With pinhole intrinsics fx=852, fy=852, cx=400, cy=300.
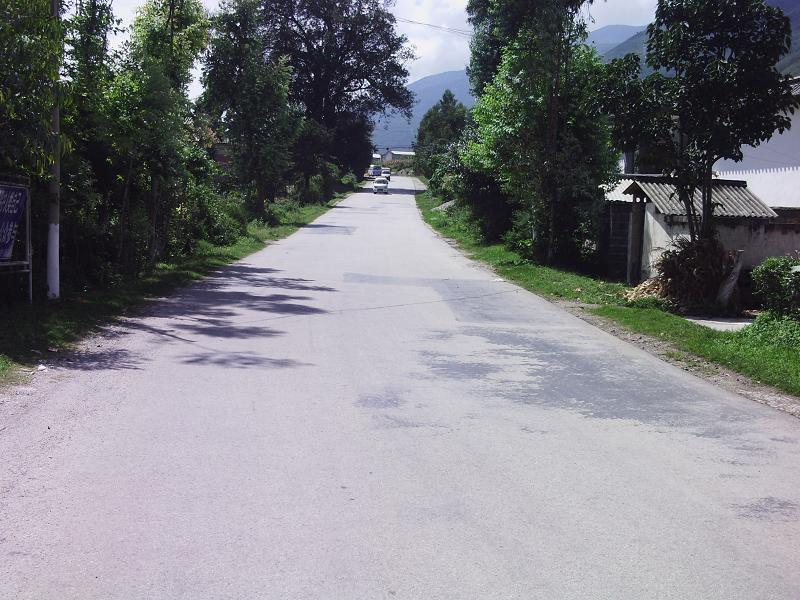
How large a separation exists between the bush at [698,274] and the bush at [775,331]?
3.02 m

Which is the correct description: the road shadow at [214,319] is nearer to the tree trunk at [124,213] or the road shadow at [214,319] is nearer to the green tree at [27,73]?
the tree trunk at [124,213]

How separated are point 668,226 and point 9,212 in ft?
42.0

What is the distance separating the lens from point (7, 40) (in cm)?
1018

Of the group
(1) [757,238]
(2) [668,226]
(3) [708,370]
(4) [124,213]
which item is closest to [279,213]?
(4) [124,213]

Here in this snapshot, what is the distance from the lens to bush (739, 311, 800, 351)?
11.4 m

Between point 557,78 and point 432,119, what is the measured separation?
3690 inches

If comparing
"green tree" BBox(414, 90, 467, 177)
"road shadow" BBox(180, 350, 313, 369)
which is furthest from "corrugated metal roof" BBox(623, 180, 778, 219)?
"green tree" BBox(414, 90, 467, 177)

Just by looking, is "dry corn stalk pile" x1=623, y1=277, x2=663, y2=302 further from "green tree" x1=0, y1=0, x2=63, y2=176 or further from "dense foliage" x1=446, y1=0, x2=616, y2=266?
"green tree" x1=0, y1=0, x2=63, y2=176

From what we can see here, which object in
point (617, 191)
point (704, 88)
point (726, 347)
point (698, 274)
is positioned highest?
point (704, 88)

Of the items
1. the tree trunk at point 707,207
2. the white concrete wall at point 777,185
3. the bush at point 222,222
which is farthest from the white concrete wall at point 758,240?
the bush at point 222,222

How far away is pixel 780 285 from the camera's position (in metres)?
12.6

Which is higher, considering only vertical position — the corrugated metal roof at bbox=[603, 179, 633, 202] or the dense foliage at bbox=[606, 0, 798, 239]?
the dense foliage at bbox=[606, 0, 798, 239]

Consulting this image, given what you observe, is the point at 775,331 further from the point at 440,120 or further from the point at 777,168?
the point at 440,120

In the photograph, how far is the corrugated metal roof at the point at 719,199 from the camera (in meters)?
18.1
